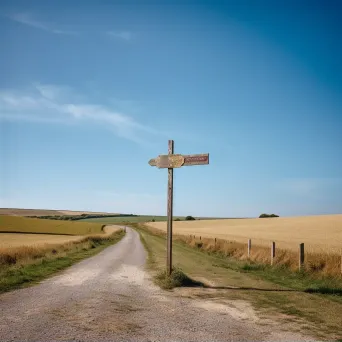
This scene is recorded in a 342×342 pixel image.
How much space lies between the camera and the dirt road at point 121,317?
562 cm

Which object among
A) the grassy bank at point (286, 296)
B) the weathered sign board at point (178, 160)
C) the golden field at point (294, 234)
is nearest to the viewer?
the grassy bank at point (286, 296)

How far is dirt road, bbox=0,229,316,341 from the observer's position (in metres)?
5.62

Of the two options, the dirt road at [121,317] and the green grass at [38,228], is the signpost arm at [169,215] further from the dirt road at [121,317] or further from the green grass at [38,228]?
the green grass at [38,228]

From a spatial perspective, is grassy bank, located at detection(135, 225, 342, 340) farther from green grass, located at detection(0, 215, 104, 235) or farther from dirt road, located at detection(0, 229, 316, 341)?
green grass, located at detection(0, 215, 104, 235)

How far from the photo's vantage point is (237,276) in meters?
13.0

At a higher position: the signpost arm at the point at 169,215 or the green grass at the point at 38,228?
the signpost arm at the point at 169,215

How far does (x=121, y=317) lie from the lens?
6688mm

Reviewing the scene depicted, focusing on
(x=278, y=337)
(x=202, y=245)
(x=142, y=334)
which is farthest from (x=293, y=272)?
(x=202, y=245)

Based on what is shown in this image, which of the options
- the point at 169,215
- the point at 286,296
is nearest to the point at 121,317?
the point at 169,215

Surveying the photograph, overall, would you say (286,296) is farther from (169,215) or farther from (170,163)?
(170,163)

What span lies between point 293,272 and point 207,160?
7057 millimetres

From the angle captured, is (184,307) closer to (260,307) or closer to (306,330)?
(260,307)

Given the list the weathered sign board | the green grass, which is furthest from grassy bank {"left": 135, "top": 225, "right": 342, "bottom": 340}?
the green grass

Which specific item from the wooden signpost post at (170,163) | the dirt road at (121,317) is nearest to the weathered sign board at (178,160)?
the wooden signpost post at (170,163)
